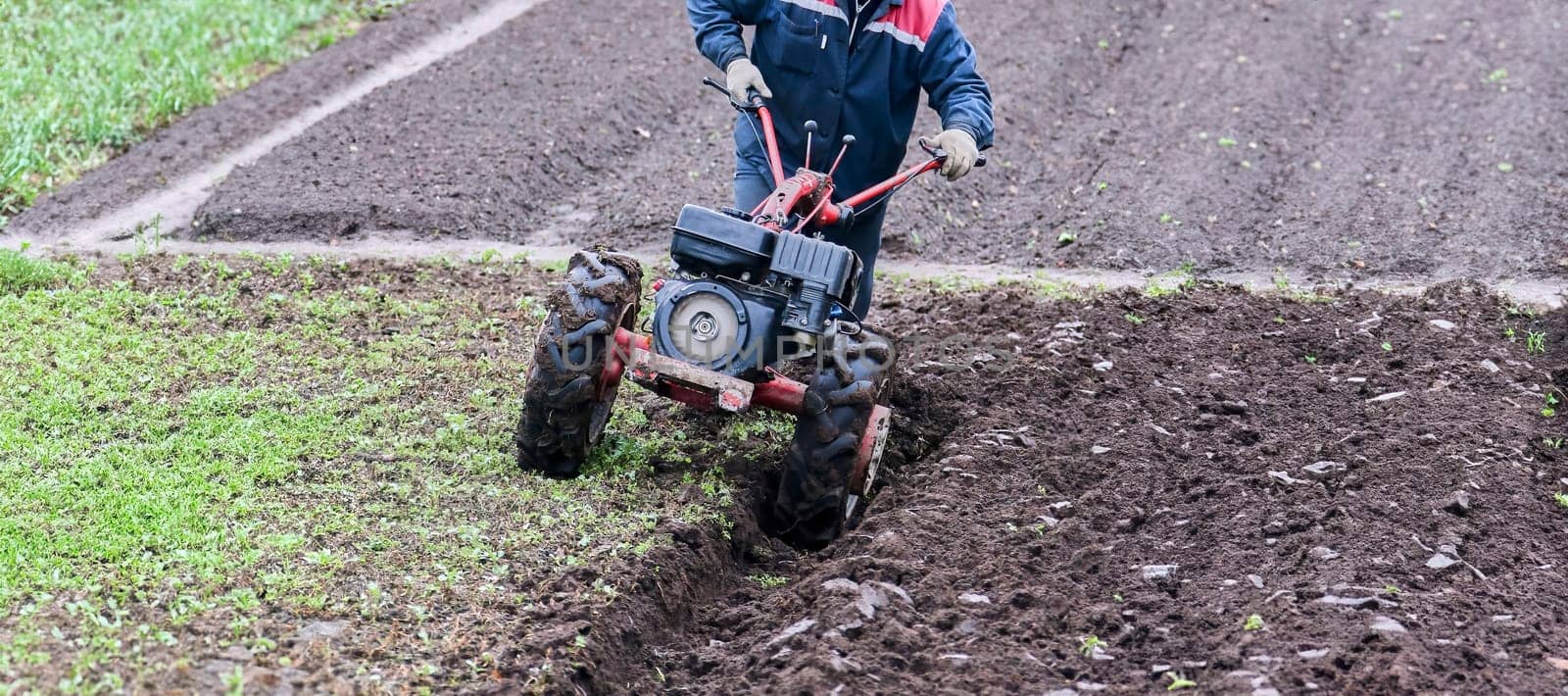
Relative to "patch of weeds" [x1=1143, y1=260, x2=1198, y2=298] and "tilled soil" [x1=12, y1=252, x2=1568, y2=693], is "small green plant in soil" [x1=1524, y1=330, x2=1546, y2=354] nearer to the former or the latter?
"tilled soil" [x1=12, y1=252, x2=1568, y2=693]

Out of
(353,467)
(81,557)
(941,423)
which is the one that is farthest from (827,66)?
(81,557)

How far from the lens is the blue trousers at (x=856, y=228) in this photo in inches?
234

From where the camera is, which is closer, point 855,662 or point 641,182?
point 855,662

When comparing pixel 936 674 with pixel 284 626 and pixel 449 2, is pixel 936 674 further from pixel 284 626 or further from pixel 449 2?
pixel 449 2

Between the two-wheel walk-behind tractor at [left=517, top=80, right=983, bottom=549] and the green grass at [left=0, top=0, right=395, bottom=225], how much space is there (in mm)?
5581

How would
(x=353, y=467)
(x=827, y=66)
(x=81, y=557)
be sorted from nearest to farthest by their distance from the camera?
(x=81, y=557)
(x=353, y=467)
(x=827, y=66)

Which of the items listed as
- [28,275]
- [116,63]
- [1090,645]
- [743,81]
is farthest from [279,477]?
[116,63]

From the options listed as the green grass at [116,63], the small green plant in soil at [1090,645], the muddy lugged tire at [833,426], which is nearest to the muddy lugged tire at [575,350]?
the muddy lugged tire at [833,426]

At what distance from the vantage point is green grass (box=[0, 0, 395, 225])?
9861 millimetres

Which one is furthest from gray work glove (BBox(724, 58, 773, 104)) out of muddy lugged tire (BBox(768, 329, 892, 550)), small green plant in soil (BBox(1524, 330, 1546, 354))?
small green plant in soil (BBox(1524, 330, 1546, 354))

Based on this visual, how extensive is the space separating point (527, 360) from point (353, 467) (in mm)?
1302

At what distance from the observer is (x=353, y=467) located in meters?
5.36

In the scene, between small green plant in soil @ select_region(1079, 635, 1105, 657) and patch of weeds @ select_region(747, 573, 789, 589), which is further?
patch of weeds @ select_region(747, 573, 789, 589)

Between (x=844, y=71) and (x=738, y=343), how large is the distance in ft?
4.59
